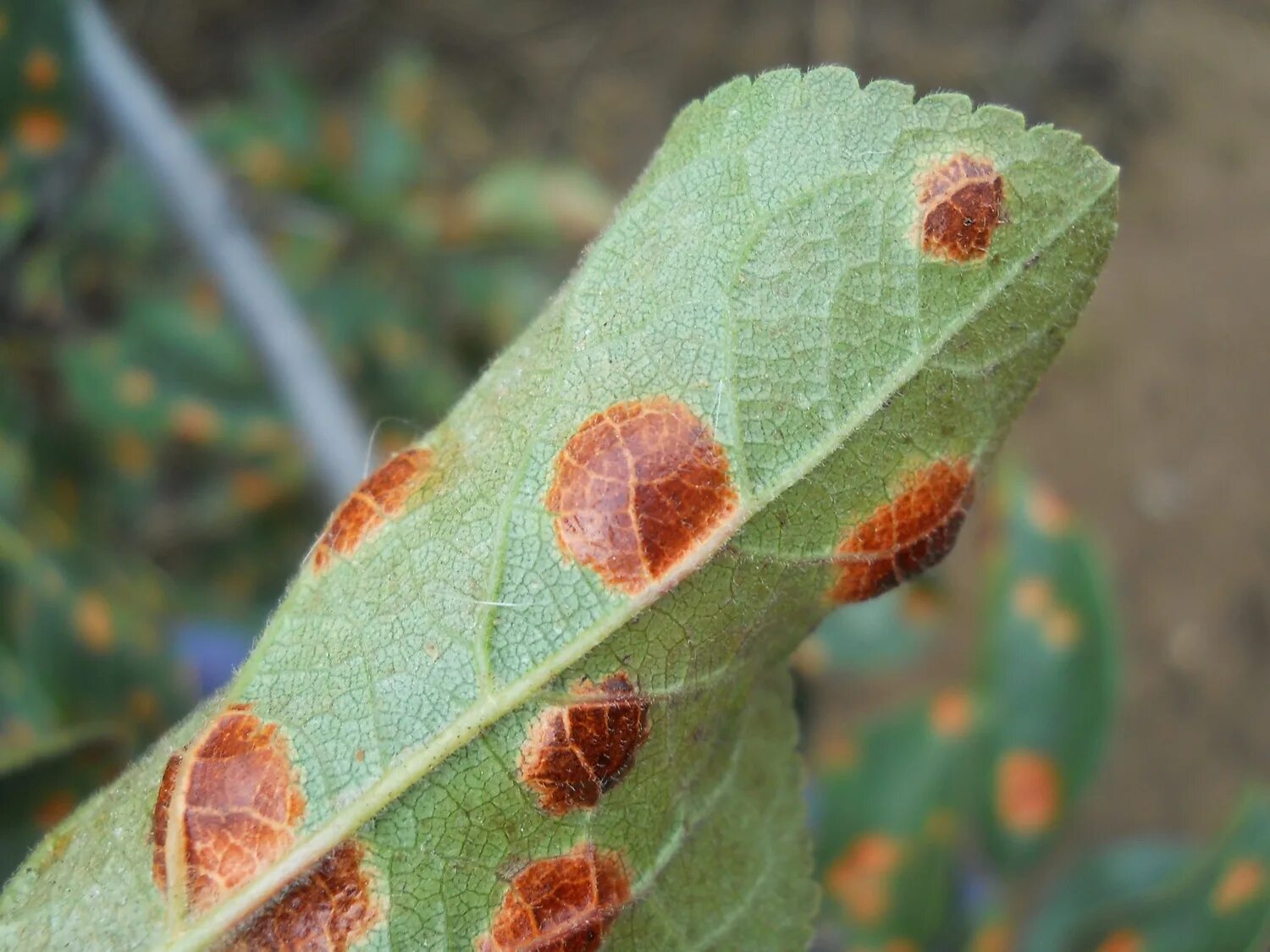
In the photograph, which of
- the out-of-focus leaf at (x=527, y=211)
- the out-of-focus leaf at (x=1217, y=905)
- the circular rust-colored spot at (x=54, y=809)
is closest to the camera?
the circular rust-colored spot at (x=54, y=809)

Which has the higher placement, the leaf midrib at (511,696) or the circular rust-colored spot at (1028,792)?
the leaf midrib at (511,696)

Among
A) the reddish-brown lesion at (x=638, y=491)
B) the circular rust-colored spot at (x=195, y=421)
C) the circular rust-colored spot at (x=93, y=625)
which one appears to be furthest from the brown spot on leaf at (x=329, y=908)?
the circular rust-colored spot at (x=195, y=421)

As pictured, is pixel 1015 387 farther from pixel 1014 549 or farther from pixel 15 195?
pixel 15 195

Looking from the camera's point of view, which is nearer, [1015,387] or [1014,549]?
[1015,387]

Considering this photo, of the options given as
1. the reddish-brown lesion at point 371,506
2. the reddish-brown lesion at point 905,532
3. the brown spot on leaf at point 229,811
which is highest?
the reddish-brown lesion at point 371,506

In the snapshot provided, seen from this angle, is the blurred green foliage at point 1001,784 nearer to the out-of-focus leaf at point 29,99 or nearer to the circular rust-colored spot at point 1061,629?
the circular rust-colored spot at point 1061,629

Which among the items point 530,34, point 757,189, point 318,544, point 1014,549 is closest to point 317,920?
point 318,544

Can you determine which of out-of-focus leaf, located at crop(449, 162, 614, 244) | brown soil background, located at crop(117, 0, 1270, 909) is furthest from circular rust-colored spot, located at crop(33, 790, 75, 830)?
brown soil background, located at crop(117, 0, 1270, 909)
